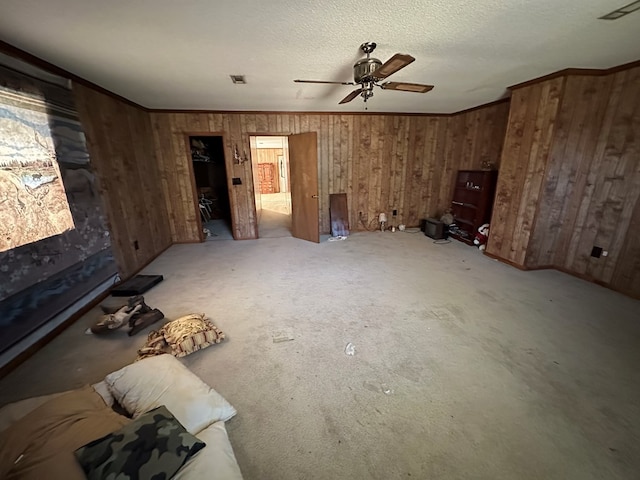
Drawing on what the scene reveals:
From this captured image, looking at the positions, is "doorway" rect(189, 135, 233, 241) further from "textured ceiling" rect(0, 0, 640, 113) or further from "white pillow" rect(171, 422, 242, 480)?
"white pillow" rect(171, 422, 242, 480)

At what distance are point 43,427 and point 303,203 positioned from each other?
4181mm

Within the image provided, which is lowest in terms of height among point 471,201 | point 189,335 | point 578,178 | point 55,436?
point 189,335

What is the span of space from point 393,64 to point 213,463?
2.48 meters

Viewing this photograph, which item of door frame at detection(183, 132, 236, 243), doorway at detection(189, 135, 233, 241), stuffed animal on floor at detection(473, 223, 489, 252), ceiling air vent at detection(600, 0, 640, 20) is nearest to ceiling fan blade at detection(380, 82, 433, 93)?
ceiling air vent at detection(600, 0, 640, 20)

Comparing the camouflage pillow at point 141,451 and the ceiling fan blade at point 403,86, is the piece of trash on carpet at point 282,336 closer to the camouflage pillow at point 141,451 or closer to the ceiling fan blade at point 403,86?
the camouflage pillow at point 141,451

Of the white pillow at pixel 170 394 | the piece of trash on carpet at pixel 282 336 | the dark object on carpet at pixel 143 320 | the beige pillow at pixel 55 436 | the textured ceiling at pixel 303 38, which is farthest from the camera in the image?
the dark object on carpet at pixel 143 320

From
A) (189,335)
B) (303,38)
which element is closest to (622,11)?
(303,38)

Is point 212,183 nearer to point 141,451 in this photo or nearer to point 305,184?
point 305,184

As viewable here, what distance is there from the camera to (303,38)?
2.02 metres

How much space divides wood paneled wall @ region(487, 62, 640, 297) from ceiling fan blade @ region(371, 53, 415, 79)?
2.38 m

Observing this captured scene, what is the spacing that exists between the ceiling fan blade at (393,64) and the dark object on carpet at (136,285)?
3310 mm

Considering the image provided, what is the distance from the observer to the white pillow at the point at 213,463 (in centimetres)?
99

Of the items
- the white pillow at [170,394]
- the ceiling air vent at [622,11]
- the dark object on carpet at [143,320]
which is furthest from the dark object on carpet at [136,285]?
the ceiling air vent at [622,11]

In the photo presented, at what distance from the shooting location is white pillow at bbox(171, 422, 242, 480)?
0.99 meters
